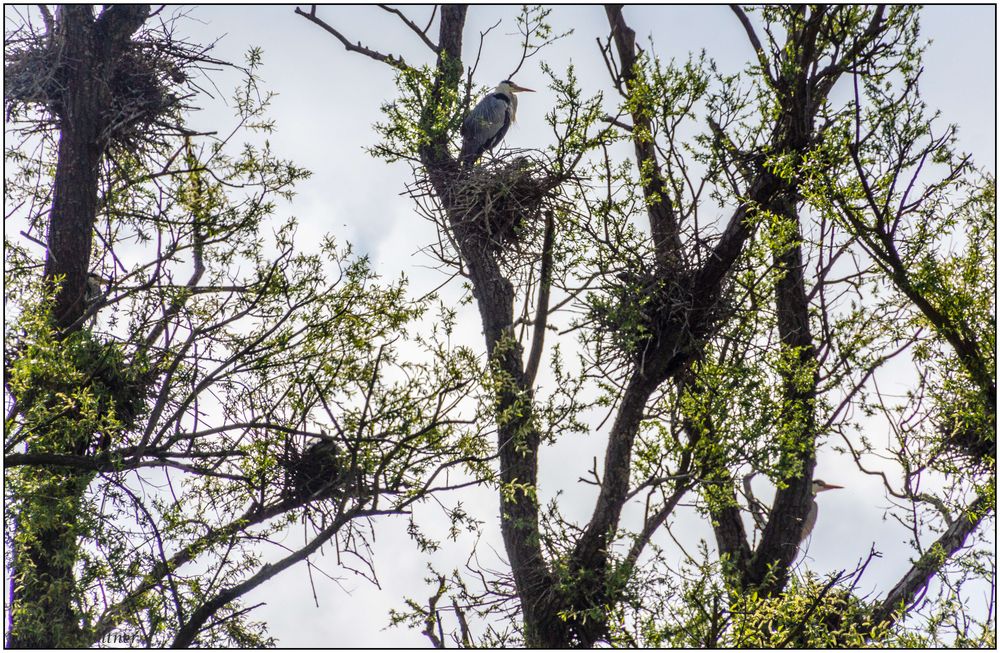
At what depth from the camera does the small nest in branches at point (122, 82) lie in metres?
6.27

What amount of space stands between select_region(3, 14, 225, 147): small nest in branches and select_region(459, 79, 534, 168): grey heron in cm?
179

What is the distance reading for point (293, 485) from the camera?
5.05m

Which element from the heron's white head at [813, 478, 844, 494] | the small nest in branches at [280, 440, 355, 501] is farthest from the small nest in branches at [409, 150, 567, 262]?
the heron's white head at [813, 478, 844, 494]

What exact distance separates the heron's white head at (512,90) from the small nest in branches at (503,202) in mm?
2179

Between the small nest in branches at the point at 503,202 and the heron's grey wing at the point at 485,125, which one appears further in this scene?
the heron's grey wing at the point at 485,125

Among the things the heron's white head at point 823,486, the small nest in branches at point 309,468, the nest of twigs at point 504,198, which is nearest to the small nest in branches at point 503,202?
the nest of twigs at point 504,198

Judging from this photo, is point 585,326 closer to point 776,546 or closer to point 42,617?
point 776,546

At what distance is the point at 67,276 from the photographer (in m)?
5.85

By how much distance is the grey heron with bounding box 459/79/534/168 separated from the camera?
23.2ft

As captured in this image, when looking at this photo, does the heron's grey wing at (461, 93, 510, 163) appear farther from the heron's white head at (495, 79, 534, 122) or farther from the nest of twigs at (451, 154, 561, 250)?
the nest of twigs at (451, 154, 561, 250)

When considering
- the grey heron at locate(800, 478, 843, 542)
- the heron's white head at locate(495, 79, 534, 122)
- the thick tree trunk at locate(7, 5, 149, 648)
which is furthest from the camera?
the heron's white head at locate(495, 79, 534, 122)

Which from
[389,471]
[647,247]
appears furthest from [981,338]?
[389,471]

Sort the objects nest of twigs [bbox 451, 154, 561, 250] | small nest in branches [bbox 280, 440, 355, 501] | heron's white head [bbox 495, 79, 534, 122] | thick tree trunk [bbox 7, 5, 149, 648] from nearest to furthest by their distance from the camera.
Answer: thick tree trunk [bbox 7, 5, 149, 648], small nest in branches [bbox 280, 440, 355, 501], nest of twigs [bbox 451, 154, 561, 250], heron's white head [bbox 495, 79, 534, 122]

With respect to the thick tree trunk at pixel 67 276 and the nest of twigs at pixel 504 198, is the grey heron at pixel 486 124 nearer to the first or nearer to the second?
the nest of twigs at pixel 504 198
